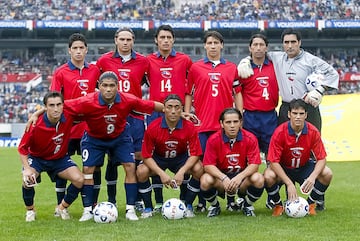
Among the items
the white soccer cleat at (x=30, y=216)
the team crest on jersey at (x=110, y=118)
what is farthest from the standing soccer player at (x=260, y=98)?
the white soccer cleat at (x=30, y=216)

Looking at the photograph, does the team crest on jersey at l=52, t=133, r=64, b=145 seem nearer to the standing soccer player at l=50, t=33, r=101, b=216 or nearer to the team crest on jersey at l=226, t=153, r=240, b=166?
the standing soccer player at l=50, t=33, r=101, b=216

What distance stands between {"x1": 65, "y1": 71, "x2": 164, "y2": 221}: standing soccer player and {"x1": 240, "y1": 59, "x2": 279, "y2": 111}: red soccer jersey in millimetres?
1255

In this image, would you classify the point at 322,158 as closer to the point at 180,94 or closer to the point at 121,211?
the point at 180,94

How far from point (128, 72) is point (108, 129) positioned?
920 mm

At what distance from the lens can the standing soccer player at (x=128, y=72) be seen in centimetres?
730

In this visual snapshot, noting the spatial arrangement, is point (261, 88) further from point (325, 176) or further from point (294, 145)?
point (325, 176)

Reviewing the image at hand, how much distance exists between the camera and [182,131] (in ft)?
22.8

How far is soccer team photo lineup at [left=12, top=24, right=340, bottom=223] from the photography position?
21.7 feet

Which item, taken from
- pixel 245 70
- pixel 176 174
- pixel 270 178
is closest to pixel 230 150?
pixel 270 178

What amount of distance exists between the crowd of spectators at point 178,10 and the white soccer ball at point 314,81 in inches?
1347

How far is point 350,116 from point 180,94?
9.71 meters

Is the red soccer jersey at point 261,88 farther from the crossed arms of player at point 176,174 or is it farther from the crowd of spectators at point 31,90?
the crowd of spectators at point 31,90

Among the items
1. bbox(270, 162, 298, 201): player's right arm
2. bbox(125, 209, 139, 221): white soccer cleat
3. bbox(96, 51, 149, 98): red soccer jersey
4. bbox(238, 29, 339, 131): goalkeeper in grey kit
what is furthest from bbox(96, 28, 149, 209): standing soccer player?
bbox(270, 162, 298, 201): player's right arm

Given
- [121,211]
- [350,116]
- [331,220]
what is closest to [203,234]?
[331,220]
